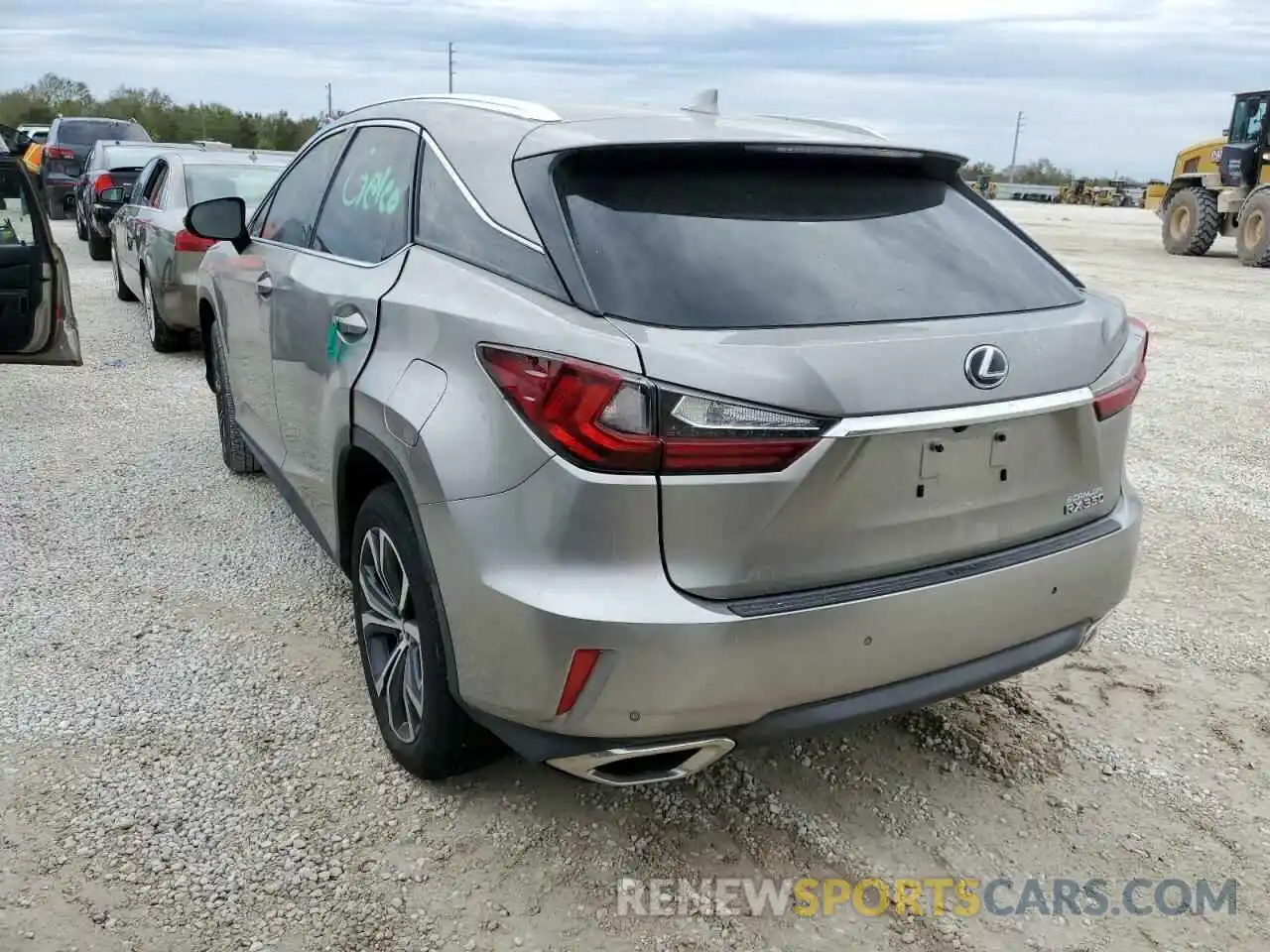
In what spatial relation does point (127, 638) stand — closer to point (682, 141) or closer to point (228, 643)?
point (228, 643)

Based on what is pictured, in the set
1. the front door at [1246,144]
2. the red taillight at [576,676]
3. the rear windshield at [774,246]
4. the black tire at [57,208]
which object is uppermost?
the front door at [1246,144]

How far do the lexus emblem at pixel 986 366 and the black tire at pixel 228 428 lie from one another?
375 centimetres

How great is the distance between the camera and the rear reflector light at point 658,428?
206 cm

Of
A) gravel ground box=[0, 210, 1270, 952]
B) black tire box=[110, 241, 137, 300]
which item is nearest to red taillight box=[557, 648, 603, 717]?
gravel ground box=[0, 210, 1270, 952]

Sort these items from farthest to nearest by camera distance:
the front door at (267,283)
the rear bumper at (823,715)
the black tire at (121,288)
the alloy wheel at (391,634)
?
the black tire at (121,288)
the front door at (267,283)
the alloy wheel at (391,634)
the rear bumper at (823,715)

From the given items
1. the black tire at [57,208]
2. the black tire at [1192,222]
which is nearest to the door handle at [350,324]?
the black tire at [57,208]

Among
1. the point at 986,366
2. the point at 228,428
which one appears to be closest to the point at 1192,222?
the point at 228,428

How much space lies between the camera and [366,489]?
3088mm

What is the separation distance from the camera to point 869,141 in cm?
271

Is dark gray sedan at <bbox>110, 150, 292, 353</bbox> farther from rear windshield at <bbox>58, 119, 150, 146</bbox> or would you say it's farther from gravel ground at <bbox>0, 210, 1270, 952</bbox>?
rear windshield at <bbox>58, 119, 150, 146</bbox>

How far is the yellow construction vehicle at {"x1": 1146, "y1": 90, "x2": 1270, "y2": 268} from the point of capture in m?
18.7

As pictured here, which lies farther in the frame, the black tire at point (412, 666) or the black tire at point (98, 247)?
the black tire at point (98, 247)

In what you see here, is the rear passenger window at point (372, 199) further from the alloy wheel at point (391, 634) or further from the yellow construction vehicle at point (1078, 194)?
the yellow construction vehicle at point (1078, 194)

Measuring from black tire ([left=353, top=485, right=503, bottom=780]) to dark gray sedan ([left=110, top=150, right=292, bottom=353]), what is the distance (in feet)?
17.0
